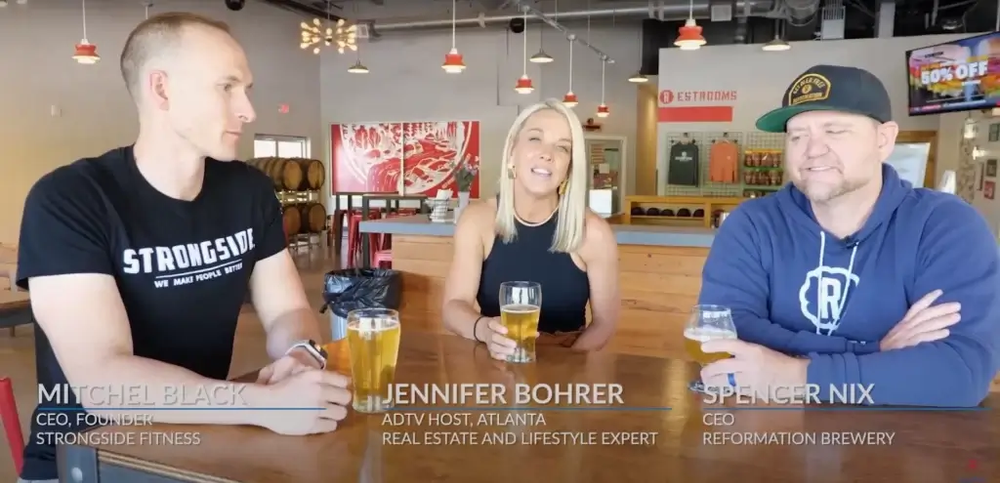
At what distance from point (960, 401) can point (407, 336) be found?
50.1 inches

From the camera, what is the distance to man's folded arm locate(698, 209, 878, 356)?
165 centimetres

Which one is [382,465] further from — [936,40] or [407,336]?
[936,40]

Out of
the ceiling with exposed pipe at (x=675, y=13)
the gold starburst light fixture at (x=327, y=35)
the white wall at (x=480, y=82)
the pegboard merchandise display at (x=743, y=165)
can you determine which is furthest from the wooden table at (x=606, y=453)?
the white wall at (x=480, y=82)

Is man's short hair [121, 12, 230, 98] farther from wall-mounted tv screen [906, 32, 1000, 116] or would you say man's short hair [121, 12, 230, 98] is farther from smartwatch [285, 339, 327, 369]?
wall-mounted tv screen [906, 32, 1000, 116]

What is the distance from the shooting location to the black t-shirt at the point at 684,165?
10445 millimetres

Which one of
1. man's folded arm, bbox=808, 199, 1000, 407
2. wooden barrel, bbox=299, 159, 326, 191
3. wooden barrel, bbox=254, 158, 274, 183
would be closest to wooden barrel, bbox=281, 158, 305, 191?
wooden barrel, bbox=299, 159, 326, 191

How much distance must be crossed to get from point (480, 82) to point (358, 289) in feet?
31.8

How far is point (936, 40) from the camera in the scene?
962cm

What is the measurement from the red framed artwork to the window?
2.10 ft

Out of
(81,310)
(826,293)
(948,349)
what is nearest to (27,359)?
(81,310)

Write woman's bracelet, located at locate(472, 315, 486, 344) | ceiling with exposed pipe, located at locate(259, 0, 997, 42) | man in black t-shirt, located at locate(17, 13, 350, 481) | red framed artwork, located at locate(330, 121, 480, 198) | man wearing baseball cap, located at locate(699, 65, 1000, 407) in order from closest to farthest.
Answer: man in black t-shirt, located at locate(17, 13, 350, 481) → man wearing baseball cap, located at locate(699, 65, 1000, 407) → woman's bracelet, located at locate(472, 315, 486, 344) → ceiling with exposed pipe, located at locate(259, 0, 997, 42) → red framed artwork, located at locate(330, 121, 480, 198)

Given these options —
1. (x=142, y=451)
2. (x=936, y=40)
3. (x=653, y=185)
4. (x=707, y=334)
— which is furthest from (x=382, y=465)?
(x=653, y=185)

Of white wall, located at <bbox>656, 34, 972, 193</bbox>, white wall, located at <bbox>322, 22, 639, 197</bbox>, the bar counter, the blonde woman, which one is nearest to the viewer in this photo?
the blonde woman

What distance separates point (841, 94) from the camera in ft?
5.52
